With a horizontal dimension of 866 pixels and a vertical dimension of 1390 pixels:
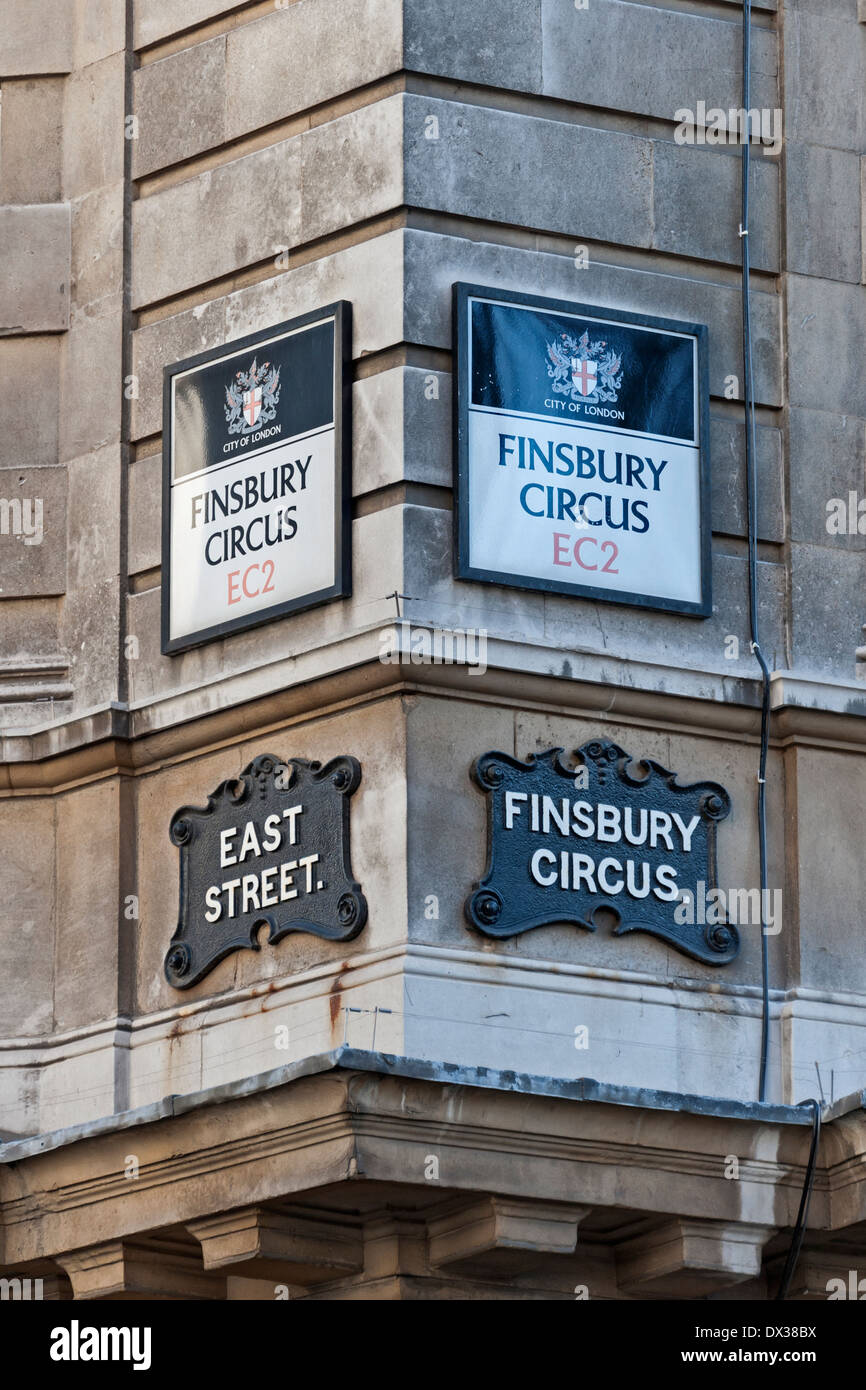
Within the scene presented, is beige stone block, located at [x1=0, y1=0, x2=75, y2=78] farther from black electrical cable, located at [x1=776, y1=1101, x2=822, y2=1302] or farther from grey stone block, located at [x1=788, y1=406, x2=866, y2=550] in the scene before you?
Result: black electrical cable, located at [x1=776, y1=1101, x2=822, y2=1302]

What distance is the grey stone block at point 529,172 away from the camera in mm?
20672

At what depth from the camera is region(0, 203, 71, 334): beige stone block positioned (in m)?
22.8

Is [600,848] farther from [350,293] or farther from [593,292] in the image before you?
[350,293]

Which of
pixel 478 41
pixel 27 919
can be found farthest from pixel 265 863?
pixel 478 41

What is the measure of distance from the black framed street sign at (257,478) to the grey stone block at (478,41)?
5.57 feet

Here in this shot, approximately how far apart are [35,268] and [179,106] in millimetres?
1561

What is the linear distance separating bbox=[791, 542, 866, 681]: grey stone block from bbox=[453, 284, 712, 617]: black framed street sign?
26.8 inches

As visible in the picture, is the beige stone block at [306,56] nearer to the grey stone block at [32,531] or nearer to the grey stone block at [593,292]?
the grey stone block at [593,292]

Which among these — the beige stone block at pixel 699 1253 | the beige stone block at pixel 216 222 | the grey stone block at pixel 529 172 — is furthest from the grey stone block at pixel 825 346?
the beige stone block at pixel 699 1253

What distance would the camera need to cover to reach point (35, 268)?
75.0ft

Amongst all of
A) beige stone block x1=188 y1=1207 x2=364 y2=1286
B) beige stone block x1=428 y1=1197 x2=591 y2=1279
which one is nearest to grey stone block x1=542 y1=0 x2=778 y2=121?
beige stone block x1=428 y1=1197 x2=591 y2=1279

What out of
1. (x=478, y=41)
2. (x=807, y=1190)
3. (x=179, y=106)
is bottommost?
(x=807, y=1190)

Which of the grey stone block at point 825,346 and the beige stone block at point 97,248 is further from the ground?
the beige stone block at point 97,248

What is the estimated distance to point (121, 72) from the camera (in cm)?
2269
